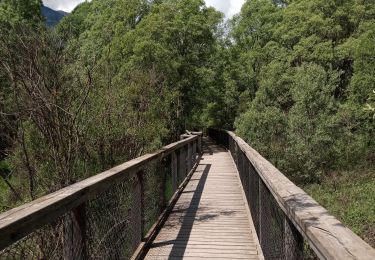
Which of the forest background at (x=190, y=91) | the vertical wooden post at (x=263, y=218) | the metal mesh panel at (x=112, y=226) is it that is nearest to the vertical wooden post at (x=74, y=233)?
the metal mesh panel at (x=112, y=226)

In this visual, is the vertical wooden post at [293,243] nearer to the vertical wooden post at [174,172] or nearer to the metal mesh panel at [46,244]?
the metal mesh panel at [46,244]

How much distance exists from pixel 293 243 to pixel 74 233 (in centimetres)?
144

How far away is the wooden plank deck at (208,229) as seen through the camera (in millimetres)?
5234

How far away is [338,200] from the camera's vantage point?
2272 cm

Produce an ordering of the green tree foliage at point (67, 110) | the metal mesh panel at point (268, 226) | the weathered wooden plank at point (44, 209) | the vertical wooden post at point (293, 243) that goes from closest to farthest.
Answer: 1. the weathered wooden plank at point (44, 209)
2. the vertical wooden post at point (293, 243)
3. the metal mesh panel at point (268, 226)
4. the green tree foliage at point (67, 110)

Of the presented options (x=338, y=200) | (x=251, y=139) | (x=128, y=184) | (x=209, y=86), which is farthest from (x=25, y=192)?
(x=209, y=86)

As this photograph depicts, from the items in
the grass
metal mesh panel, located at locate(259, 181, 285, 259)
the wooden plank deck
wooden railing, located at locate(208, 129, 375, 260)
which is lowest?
the grass

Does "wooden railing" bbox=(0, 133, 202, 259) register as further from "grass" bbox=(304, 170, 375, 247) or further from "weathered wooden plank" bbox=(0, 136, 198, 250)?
"grass" bbox=(304, 170, 375, 247)

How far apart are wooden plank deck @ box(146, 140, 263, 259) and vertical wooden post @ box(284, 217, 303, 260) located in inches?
84.1

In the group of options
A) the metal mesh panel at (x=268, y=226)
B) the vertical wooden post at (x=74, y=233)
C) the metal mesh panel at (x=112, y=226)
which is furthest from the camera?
the metal mesh panel at (x=112, y=226)

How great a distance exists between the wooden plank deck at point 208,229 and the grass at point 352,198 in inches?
383

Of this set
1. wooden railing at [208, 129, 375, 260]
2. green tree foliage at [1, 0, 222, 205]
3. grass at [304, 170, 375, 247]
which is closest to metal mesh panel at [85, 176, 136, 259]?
green tree foliage at [1, 0, 222, 205]

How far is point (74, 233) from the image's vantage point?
3.04 meters

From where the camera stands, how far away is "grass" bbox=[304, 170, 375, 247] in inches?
727
